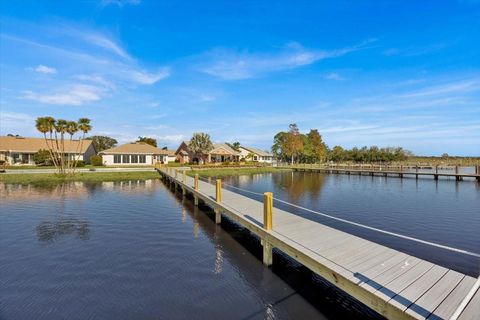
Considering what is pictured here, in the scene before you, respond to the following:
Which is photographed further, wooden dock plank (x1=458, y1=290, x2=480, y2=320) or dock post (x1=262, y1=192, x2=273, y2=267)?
dock post (x1=262, y1=192, x2=273, y2=267)

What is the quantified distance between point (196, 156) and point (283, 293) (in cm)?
5815

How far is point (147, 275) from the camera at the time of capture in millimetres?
7707

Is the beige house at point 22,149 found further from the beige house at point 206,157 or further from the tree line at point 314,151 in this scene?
the tree line at point 314,151

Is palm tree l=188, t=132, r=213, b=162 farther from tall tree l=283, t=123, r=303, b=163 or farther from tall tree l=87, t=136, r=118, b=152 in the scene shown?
tall tree l=87, t=136, r=118, b=152

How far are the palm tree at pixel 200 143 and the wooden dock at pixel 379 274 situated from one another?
2007 inches

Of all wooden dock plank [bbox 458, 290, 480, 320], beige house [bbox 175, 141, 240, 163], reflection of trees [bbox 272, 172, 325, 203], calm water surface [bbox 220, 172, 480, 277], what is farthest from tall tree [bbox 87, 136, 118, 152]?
wooden dock plank [bbox 458, 290, 480, 320]

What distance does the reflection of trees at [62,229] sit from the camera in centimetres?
1123

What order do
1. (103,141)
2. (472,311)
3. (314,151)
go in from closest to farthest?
(472,311)
(314,151)
(103,141)

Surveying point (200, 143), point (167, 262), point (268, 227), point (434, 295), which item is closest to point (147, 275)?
point (167, 262)

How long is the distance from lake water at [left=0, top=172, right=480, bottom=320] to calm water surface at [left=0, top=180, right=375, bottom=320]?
0.03 meters

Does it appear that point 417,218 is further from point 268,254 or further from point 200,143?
point 200,143

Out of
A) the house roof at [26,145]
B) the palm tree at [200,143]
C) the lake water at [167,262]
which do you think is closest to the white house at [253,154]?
the palm tree at [200,143]

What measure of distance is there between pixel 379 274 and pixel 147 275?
6119mm

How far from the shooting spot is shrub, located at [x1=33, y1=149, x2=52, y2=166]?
47.5 m
